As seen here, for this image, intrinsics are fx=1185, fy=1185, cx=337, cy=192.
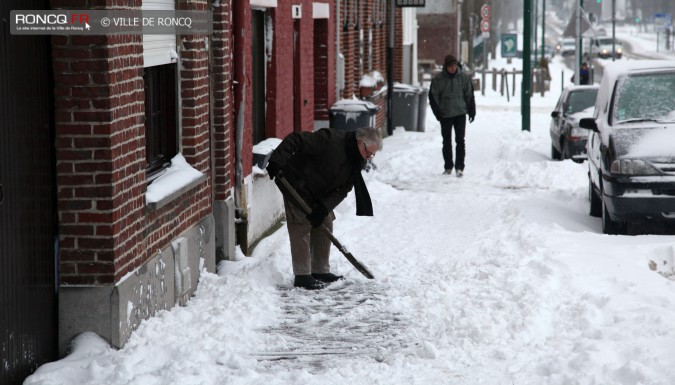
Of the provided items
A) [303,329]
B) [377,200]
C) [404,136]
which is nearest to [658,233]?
[377,200]

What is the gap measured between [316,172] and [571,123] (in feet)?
35.9

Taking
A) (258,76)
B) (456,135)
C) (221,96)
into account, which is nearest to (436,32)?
(456,135)

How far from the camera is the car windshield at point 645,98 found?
12.7m

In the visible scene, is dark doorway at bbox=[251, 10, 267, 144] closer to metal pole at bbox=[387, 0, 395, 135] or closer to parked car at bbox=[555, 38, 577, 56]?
metal pole at bbox=[387, 0, 395, 135]

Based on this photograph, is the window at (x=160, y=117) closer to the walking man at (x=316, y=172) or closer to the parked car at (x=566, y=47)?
the walking man at (x=316, y=172)

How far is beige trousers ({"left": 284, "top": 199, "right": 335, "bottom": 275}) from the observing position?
969cm

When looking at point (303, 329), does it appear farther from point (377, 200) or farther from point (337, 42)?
point (337, 42)

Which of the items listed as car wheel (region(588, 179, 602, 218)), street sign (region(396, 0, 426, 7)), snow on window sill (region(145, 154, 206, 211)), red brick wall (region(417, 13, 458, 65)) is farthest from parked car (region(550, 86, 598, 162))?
red brick wall (region(417, 13, 458, 65))

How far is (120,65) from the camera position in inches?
285

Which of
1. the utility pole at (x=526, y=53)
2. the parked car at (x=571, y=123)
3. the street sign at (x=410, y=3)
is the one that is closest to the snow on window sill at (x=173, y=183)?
the parked car at (x=571, y=123)

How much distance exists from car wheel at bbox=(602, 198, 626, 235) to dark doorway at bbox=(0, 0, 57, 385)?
23.3ft

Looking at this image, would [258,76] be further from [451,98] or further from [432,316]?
[432,316]

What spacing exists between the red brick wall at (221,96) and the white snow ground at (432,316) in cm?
79

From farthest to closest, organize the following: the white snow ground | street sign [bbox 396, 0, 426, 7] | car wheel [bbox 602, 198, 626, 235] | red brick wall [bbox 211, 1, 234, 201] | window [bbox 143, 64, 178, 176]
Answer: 1. street sign [bbox 396, 0, 426, 7]
2. car wheel [bbox 602, 198, 626, 235]
3. red brick wall [bbox 211, 1, 234, 201]
4. window [bbox 143, 64, 178, 176]
5. the white snow ground
